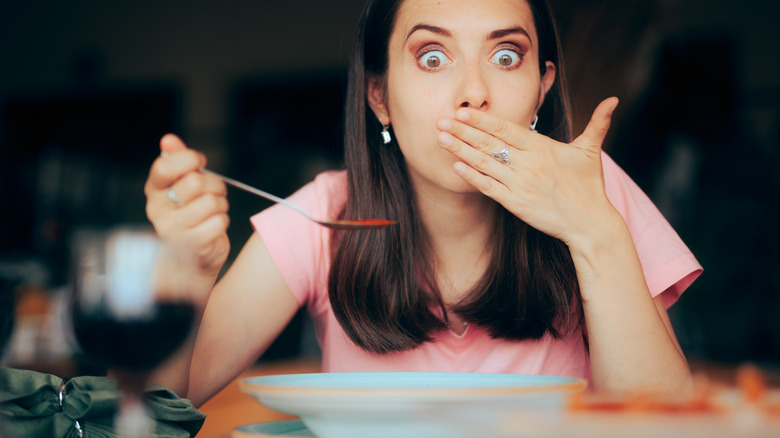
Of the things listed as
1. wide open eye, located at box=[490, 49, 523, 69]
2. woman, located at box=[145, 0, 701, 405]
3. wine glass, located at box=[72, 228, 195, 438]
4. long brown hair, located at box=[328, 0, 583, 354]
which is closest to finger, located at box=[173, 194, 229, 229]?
wine glass, located at box=[72, 228, 195, 438]

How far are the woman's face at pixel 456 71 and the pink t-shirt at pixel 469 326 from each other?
0.90ft

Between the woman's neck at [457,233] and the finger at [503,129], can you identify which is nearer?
the finger at [503,129]

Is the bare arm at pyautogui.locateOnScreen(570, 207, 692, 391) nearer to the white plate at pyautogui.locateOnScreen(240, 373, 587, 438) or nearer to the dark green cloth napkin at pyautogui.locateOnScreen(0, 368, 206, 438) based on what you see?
the white plate at pyautogui.locateOnScreen(240, 373, 587, 438)

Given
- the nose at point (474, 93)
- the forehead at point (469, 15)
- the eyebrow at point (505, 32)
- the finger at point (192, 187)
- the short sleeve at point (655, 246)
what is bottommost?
the short sleeve at point (655, 246)

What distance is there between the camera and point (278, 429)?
78 cm

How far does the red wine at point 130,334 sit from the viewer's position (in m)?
0.63

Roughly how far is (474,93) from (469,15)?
0.16 m

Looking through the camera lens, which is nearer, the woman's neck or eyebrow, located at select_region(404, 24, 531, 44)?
eyebrow, located at select_region(404, 24, 531, 44)

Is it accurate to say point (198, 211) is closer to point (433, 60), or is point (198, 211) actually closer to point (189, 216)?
point (189, 216)

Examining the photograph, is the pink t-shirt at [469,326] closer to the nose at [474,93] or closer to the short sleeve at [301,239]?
the short sleeve at [301,239]

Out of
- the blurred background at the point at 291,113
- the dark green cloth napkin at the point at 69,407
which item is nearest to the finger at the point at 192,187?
the dark green cloth napkin at the point at 69,407

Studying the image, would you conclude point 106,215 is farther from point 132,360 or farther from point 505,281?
point 132,360

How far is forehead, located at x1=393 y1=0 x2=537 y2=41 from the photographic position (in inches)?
49.2

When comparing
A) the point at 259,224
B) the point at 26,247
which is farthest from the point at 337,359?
the point at 26,247
